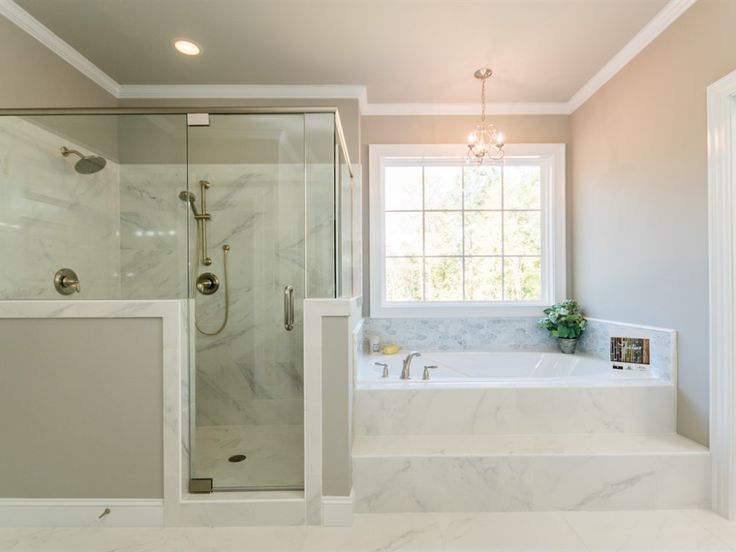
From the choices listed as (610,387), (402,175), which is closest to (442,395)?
(610,387)

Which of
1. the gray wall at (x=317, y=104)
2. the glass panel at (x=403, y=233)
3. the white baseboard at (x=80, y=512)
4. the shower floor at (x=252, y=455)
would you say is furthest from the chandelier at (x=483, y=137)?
the white baseboard at (x=80, y=512)

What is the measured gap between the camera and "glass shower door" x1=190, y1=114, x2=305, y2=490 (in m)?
1.84


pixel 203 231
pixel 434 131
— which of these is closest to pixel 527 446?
pixel 203 231

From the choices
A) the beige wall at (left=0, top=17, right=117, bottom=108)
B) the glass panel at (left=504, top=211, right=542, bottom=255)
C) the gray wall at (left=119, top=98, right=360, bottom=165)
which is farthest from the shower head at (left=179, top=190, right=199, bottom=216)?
the glass panel at (left=504, top=211, right=542, bottom=255)

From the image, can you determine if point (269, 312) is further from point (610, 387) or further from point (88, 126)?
point (610, 387)

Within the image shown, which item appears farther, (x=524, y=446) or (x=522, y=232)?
(x=522, y=232)

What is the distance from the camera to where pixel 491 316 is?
303cm

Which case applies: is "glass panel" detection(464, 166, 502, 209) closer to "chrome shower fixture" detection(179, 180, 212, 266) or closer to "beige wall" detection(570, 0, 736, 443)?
"beige wall" detection(570, 0, 736, 443)

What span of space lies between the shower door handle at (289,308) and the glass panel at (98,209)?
481 mm

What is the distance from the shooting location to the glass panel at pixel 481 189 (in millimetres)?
3119

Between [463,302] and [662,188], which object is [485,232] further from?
[662,188]

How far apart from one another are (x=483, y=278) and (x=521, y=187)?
828 millimetres

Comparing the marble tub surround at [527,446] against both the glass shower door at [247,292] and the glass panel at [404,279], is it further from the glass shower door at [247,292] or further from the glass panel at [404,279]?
the glass panel at [404,279]

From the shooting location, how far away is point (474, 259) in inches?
123
